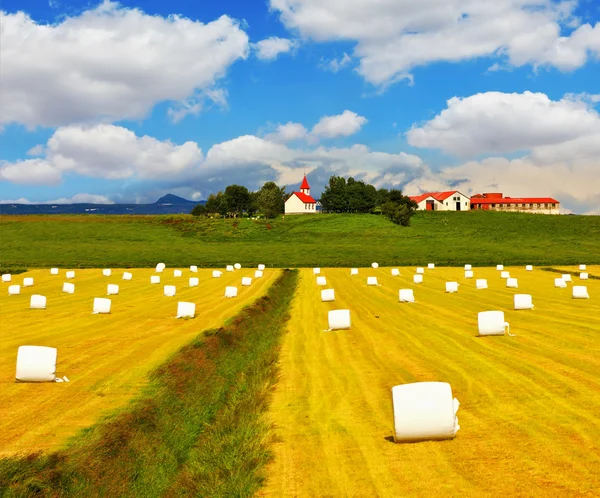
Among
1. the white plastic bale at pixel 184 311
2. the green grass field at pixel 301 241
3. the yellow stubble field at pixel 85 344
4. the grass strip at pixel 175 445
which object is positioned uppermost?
the green grass field at pixel 301 241

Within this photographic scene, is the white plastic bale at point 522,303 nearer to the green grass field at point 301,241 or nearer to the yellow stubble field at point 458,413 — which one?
the yellow stubble field at point 458,413

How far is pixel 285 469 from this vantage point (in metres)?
13.4

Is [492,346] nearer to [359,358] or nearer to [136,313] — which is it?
[359,358]

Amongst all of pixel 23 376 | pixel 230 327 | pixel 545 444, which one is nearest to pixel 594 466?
pixel 545 444

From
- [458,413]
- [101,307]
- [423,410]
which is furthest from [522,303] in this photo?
[101,307]

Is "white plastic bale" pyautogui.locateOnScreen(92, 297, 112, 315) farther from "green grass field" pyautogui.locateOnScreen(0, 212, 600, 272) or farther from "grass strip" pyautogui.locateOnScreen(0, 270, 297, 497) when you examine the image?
"green grass field" pyautogui.locateOnScreen(0, 212, 600, 272)

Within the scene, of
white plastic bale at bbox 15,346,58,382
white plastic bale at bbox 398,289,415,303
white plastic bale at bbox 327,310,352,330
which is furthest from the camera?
white plastic bale at bbox 398,289,415,303

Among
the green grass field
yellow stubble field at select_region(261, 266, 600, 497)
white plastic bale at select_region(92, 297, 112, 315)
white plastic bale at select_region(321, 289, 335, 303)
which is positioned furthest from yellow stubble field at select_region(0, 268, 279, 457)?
the green grass field

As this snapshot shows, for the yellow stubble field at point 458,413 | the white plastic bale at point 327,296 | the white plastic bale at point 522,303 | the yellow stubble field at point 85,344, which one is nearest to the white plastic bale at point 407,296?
the white plastic bale at point 327,296

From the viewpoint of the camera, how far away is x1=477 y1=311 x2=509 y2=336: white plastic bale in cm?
2773

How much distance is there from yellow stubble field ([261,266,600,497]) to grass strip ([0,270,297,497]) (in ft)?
2.91

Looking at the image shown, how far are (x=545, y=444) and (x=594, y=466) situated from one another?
4.85ft

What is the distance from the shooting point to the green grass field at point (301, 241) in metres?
95.9

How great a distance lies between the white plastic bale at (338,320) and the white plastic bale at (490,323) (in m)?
7.00
